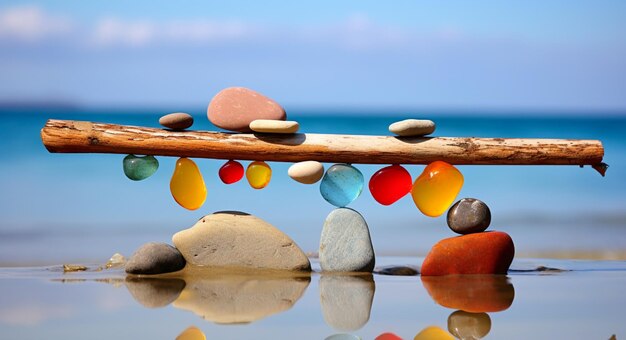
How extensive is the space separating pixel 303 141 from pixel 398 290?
4.84 ft

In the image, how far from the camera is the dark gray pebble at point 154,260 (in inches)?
217

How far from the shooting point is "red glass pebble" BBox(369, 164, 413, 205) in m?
6.14

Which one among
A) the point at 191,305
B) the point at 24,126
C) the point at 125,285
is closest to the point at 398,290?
the point at 191,305

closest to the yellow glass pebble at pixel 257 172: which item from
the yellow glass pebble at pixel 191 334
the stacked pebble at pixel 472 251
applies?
the stacked pebble at pixel 472 251

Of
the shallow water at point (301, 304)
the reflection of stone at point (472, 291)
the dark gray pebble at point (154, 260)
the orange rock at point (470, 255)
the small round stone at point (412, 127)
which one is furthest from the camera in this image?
the small round stone at point (412, 127)

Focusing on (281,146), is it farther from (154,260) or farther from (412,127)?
(154,260)

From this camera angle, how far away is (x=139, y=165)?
20.0ft

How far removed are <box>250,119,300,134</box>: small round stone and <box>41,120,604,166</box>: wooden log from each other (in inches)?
4.2

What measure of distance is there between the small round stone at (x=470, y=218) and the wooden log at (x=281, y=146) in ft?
1.52

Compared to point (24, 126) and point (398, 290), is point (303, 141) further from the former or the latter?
point (24, 126)

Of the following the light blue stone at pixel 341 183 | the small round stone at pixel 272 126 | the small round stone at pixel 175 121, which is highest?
the small round stone at pixel 175 121

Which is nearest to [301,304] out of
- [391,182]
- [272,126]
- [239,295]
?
[239,295]

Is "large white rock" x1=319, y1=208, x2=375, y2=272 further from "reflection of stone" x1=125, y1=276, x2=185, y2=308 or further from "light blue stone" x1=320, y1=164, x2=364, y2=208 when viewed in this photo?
"reflection of stone" x1=125, y1=276, x2=185, y2=308

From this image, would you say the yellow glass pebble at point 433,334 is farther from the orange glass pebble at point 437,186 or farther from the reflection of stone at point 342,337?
the orange glass pebble at point 437,186
